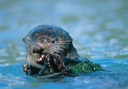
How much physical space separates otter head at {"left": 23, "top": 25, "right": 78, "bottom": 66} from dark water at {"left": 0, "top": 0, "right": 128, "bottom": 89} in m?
0.41

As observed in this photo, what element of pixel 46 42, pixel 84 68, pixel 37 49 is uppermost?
pixel 46 42

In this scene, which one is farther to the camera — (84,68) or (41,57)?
(84,68)

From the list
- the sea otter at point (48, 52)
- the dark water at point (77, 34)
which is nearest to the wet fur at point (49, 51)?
the sea otter at point (48, 52)

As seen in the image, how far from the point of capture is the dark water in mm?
6012

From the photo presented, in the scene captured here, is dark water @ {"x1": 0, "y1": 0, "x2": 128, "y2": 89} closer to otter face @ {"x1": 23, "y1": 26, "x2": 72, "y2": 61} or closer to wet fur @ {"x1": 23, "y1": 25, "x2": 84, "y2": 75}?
wet fur @ {"x1": 23, "y1": 25, "x2": 84, "y2": 75}

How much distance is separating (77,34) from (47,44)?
774cm

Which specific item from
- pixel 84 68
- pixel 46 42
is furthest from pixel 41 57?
pixel 84 68

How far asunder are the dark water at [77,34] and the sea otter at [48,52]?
20cm

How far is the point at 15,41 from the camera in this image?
41.6 ft

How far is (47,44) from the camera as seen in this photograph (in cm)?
591

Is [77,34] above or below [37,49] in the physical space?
above

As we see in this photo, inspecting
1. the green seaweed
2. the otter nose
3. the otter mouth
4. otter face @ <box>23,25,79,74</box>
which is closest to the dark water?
the green seaweed

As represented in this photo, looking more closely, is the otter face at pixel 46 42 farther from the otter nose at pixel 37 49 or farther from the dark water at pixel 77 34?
the dark water at pixel 77 34

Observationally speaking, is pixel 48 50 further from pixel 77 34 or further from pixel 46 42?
pixel 77 34
